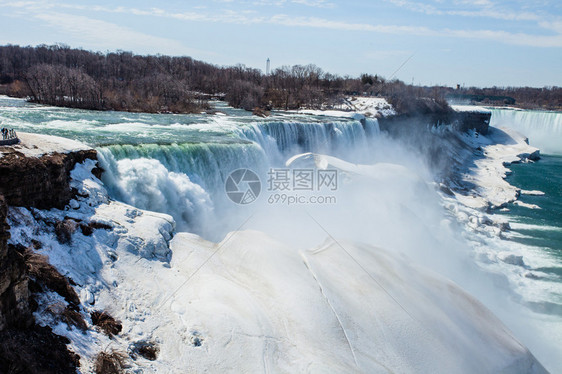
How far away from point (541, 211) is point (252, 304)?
72.1ft

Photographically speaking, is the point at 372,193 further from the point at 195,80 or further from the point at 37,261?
the point at 195,80

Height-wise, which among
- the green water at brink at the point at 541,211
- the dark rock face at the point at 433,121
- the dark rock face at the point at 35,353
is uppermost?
the dark rock face at the point at 433,121

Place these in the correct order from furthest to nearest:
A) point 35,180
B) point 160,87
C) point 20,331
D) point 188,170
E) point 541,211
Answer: point 160,87, point 541,211, point 188,170, point 35,180, point 20,331

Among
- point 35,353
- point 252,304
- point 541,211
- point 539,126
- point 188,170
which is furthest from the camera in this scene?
point 539,126

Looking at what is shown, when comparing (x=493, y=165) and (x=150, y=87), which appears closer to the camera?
(x=493, y=165)

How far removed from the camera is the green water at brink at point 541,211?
18125 millimetres

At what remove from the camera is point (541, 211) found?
23.2 meters

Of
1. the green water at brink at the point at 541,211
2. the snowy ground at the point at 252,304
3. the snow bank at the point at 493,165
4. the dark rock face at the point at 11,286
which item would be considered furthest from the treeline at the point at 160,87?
the dark rock face at the point at 11,286

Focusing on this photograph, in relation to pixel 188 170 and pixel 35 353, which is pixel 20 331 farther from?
pixel 188 170

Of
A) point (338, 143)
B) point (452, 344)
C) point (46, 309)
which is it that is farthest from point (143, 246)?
point (338, 143)

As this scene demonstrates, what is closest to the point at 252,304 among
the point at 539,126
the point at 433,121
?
the point at 433,121

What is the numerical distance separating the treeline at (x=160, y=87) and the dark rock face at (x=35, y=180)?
19953 mm

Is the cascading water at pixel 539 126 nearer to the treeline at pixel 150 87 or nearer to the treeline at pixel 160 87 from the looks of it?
the treeline at pixel 160 87

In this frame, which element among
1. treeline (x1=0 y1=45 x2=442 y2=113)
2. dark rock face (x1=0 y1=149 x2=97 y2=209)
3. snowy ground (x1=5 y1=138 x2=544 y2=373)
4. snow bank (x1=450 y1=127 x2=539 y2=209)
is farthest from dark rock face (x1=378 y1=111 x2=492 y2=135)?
dark rock face (x1=0 y1=149 x2=97 y2=209)
